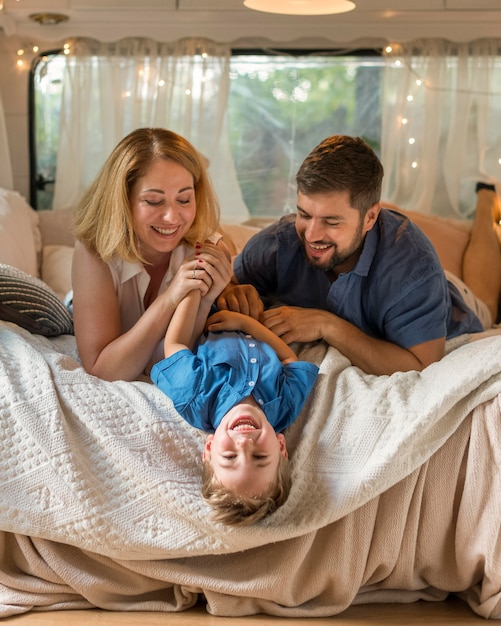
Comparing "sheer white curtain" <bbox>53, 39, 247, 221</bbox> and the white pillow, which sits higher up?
"sheer white curtain" <bbox>53, 39, 247, 221</bbox>

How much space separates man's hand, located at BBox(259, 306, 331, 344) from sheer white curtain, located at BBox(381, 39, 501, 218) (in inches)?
74.8

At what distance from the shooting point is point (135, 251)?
241 cm

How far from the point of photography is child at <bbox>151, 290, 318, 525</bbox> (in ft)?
6.04

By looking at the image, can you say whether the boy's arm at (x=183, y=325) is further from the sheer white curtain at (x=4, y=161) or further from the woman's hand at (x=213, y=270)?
the sheer white curtain at (x=4, y=161)

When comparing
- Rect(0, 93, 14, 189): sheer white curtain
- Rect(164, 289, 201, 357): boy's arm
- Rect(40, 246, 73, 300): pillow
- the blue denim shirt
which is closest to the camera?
the blue denim shirt

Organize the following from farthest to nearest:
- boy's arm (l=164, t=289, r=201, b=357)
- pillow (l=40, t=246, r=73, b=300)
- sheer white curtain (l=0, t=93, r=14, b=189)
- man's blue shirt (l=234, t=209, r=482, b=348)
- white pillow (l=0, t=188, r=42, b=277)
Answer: sheer white curtain (l=0, t=93, r=14, b=189), pillow (l=40, t=246, r=73, b=300), white pillow (l=0, t=188, r=42, b=277), man's blue shirt (l=234, t=209, r=482, b=348), boy's arm (l=164, t=289, r=201, b=357)

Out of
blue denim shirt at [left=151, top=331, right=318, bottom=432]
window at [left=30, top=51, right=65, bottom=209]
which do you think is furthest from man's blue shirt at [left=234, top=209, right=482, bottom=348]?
window at [left=30, top=51, right=65, bottom=209]

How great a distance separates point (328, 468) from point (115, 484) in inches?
18.1

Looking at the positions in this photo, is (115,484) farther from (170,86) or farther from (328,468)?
(170,86)

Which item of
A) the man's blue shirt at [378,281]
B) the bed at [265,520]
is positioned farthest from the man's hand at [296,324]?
the bed at [265,520]

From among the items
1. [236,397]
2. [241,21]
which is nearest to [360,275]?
[236,397]

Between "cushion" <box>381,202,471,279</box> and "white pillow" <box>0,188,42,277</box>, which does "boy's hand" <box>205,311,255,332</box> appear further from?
"cushion" <box>381,202,471,279</box>

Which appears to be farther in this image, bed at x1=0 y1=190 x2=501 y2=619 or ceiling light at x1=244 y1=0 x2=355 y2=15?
ceiling light at x1=244 y1=0 x2=355 y2=15

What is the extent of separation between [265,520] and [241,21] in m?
2.86
